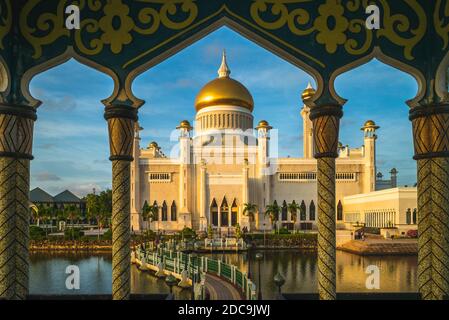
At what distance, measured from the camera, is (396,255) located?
19.6 meters

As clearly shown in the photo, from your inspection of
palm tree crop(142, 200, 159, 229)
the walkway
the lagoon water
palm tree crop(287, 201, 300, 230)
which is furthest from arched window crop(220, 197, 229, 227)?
the walkway

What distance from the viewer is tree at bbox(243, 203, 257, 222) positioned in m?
28.3

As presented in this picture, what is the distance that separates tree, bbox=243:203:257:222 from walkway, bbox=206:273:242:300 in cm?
1745

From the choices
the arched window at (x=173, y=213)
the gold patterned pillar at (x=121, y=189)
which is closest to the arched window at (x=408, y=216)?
the arched window at (x=173, y=213)

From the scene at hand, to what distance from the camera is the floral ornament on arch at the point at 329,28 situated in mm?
3707

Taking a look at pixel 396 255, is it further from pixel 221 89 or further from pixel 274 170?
pixel 221 89

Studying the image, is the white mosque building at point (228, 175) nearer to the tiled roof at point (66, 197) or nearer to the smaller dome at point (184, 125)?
the smaller dome at point (184, 125)

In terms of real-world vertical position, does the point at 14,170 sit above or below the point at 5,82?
below

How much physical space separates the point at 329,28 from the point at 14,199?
314 centimetres

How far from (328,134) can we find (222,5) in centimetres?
150

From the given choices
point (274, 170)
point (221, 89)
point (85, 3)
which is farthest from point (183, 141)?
point (85, 3)

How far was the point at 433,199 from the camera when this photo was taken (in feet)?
12.0

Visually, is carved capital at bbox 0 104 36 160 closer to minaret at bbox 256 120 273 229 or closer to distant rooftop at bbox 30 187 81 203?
minaret at bbox 256 120 273 229
